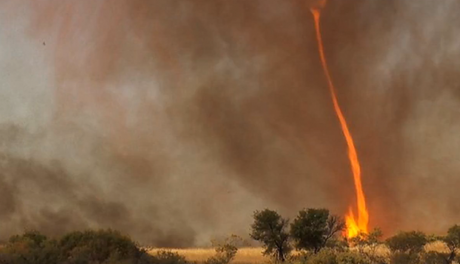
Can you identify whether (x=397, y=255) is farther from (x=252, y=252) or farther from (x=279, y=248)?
(x=252, y=252)

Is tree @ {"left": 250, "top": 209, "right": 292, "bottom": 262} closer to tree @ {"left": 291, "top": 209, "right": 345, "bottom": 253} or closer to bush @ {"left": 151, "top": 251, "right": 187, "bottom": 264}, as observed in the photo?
tree @ {"left": 291, "top": 209, "right": 345, "bottom": 253}

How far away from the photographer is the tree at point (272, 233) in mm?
51281

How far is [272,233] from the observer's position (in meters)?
52.6

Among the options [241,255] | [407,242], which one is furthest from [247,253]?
[407,242]

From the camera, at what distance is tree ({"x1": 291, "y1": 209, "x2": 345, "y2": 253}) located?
1993 inches

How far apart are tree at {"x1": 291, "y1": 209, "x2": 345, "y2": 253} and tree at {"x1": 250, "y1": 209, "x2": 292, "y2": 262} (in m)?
1.03

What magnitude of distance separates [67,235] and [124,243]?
7165 mm

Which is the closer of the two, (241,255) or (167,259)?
(167,259)

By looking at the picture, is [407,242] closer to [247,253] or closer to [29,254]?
[247,253]

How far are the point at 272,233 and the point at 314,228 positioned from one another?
4.33 m

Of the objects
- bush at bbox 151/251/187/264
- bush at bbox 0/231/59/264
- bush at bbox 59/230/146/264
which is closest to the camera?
bush at bbox 0/231/59/264

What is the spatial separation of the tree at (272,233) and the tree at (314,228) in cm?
103

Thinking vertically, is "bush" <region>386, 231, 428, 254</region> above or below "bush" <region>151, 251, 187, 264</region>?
above

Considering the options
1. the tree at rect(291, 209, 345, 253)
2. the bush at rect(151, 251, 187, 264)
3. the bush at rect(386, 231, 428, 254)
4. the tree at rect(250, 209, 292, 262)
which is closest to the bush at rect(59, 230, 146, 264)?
the bush at rect(151, 251, 187, 264)
